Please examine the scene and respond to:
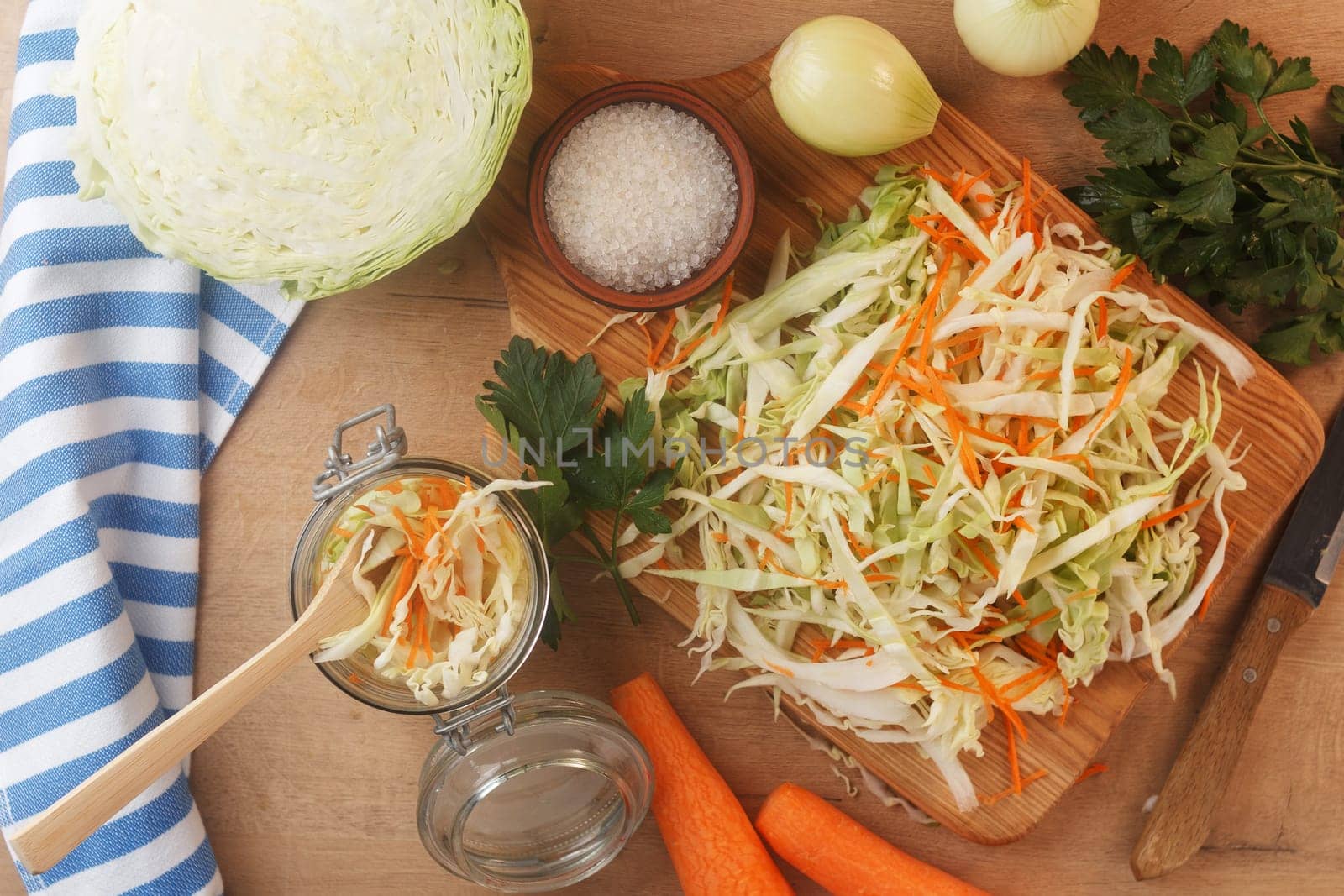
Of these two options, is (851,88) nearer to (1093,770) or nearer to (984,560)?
(984,560)

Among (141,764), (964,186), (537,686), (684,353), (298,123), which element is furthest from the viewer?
(537,686)

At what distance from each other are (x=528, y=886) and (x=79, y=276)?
5.49ft

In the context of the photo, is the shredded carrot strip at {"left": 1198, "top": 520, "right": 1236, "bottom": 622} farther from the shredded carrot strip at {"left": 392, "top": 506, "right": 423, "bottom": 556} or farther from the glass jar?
the shredded carrot strip at {"left": 392, "top": 506, "right": 423, "bottom": 556}

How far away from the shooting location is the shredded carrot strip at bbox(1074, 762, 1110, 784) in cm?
214

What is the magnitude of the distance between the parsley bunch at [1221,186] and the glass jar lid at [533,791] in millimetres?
1528

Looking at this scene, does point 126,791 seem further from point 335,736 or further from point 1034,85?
point 1034,85

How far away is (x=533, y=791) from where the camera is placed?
205 centimetres

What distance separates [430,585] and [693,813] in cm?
84

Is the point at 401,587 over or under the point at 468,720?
over

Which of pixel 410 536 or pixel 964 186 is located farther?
pixel 964 186

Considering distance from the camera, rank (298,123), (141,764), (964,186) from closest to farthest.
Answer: (141,764) → (298,123) → (964,186)

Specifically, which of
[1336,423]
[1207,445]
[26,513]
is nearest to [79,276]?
[26,513]

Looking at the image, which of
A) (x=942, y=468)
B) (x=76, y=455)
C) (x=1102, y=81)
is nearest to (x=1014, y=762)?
(x=942, y=468)

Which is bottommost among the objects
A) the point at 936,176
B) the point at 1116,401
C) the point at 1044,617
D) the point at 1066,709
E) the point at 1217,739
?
the point at 1217,739
